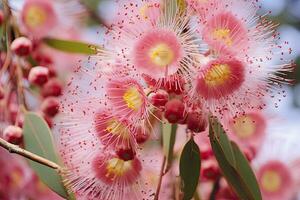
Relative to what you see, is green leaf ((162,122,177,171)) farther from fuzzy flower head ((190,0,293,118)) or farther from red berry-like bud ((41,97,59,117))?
red berry-like bud ((41,97,59,117))

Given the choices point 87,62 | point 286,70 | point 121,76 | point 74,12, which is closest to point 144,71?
point 121,76

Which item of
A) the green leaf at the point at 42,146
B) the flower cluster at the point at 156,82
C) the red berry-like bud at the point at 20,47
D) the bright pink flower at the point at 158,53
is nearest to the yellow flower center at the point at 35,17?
the red berry-like bud at the point at 20,47

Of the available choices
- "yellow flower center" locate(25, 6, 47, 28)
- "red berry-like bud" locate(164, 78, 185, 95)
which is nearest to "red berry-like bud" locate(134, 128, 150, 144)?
"red berry-like bud" locate(164, 78, 185, 95)

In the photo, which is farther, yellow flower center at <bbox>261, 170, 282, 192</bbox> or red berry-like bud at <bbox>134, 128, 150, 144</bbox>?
yellow flower center at <bbox>261, 170, 282, 192</bbox>

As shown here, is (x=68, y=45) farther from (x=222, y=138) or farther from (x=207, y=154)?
(x=222, y=138)

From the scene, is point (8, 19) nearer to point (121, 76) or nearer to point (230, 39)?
point (121, 76)

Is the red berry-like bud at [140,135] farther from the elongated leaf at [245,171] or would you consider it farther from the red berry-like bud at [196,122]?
the elongated leaf at [245,171]
